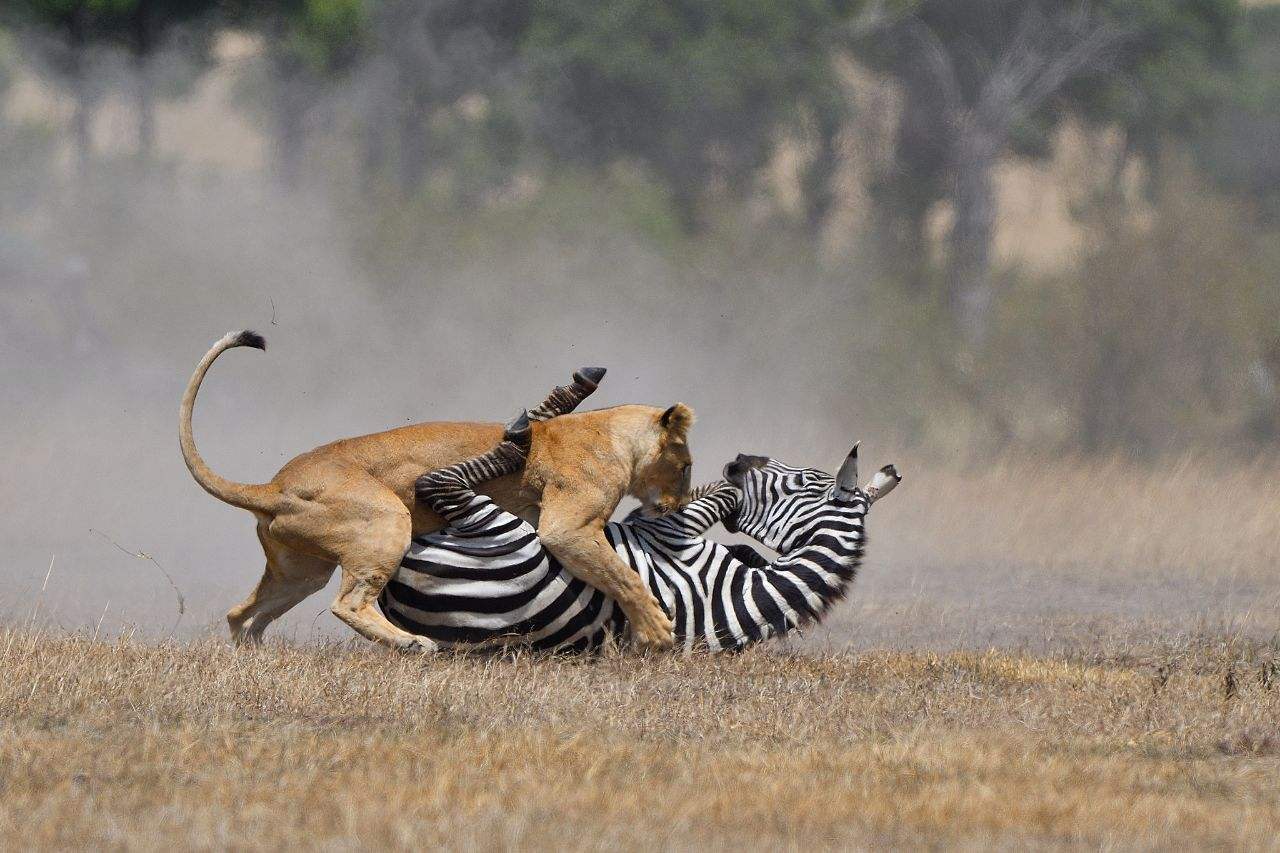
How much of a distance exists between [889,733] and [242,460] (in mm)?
11802

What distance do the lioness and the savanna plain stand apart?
22cm

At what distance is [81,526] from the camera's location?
14.7m

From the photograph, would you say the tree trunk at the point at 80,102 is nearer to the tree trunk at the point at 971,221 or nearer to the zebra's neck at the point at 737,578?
the tree trunk at the point at 971,221

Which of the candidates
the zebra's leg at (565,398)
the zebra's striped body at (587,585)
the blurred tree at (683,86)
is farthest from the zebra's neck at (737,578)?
the blurred tree at (683,86)

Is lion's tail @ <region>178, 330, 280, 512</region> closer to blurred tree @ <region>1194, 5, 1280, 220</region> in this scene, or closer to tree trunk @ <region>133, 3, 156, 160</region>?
tree trunk @ <region>133, 3, 156, 160</region>

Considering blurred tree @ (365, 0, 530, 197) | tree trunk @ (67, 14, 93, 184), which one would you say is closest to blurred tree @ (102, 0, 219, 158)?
tree trunk @ (67, 14, 93, 184)

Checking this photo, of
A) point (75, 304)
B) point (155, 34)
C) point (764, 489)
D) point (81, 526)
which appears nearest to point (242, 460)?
point (81, 526)

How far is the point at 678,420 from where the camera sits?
7500 millimetres

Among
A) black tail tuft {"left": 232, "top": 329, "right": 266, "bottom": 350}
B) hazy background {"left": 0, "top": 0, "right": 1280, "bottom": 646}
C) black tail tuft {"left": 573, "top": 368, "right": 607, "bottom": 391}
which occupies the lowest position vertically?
black tail tuft {"left": 573, "top": 368, "right": 607, "bottom": 391}

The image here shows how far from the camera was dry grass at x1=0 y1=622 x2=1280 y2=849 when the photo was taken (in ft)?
13.9

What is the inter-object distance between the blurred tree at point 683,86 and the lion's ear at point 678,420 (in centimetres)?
1599

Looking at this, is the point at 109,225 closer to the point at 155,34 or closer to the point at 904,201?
the point at 155,34

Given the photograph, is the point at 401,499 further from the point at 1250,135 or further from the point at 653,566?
the point at 1250,135

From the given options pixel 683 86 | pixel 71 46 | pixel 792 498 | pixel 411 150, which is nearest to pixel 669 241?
pixel 683 86
